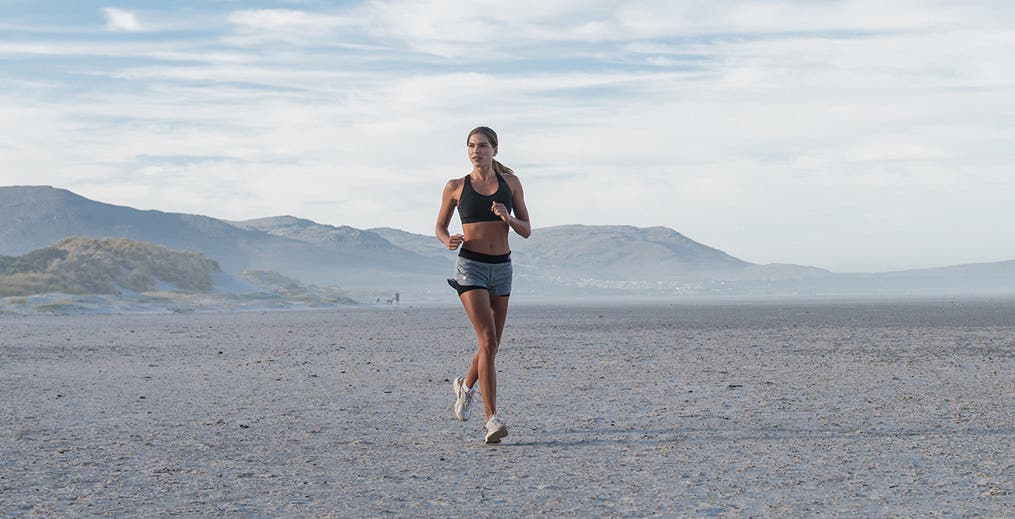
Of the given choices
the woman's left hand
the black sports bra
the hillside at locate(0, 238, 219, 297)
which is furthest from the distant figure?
the hillside at locate(0, 238, 219, 297)

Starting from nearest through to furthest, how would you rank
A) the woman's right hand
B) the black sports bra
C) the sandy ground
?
the sandy ground, the woman's right hand, the black sports bra

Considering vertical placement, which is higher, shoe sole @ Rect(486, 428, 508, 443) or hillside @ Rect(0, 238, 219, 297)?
hillside @ Rect(0, 238, 219, 297)

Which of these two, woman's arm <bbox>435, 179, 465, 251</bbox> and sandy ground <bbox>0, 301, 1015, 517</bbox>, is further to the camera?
woman's arm <bbox>435, 179, 465, 251</bbox>

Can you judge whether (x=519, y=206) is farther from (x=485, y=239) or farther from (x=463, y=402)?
(x=463, y=402)

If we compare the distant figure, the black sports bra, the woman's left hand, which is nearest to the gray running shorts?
the distant figure

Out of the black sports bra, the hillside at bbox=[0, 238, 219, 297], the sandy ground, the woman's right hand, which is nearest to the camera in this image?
the sandy ground

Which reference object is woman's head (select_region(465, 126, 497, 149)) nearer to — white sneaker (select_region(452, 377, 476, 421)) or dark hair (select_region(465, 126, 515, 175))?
dark hair (select_region(465, 126, 515, 175))

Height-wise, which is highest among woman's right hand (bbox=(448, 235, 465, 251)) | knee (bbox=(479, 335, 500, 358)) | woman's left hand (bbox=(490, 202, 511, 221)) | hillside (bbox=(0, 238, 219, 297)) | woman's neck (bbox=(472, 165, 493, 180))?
hillside (bbox=(0, 238, 219, 297))

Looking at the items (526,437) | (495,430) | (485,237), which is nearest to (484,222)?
(485,237)

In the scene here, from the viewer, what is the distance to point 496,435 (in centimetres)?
780

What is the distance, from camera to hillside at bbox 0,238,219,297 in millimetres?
60625

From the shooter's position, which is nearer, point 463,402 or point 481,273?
point 481,273

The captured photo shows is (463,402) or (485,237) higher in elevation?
(485,237)

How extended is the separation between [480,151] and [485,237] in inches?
23.0
